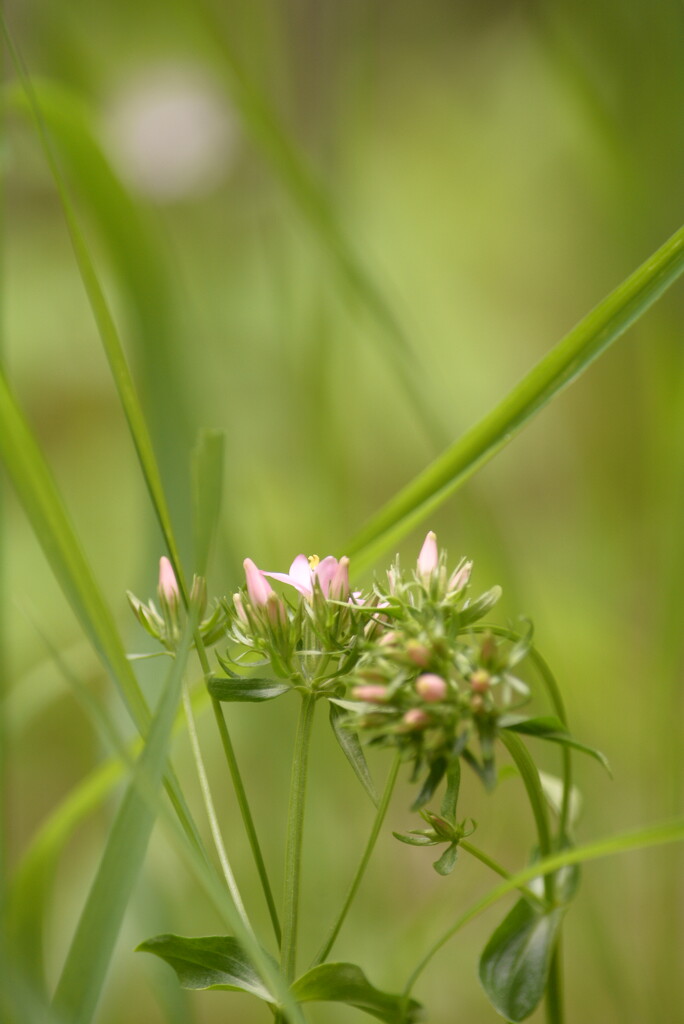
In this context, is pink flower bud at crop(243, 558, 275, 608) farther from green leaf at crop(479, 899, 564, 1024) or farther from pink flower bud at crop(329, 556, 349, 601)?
green leaf at crop(479, 899, 564, 1024)

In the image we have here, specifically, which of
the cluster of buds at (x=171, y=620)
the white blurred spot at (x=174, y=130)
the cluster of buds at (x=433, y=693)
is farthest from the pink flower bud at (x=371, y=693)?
the white blurred spot at (x=174, y=130)

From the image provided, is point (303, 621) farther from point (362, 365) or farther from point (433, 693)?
point (362, 365)

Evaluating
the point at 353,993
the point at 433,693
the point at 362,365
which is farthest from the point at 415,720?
the point at 362,365

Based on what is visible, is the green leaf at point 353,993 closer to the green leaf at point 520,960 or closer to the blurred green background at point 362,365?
the green leaf at point 520,960

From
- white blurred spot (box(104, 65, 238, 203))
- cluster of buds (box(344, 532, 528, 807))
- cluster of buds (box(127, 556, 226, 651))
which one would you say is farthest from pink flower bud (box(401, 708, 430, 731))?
white blurred spot (box(104, 65, 238, 203))

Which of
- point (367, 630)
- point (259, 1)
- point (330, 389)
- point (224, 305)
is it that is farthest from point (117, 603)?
point (367, 630)
